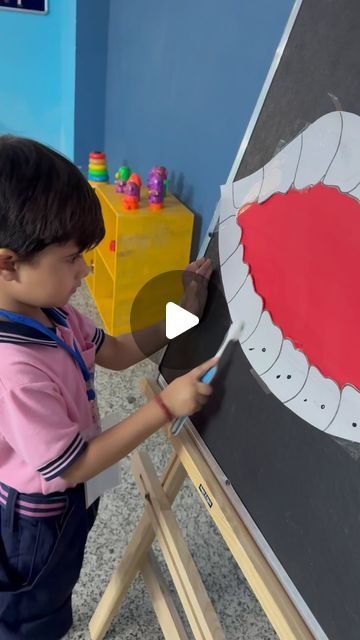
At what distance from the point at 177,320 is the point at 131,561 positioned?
48cm

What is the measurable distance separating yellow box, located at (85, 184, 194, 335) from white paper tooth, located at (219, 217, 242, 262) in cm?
101

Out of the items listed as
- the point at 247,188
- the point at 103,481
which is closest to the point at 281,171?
the point at 247,188

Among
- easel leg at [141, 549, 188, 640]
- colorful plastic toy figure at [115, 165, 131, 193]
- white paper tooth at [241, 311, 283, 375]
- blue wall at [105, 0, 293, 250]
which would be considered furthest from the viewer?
colorful plastic toy figure at [115, 165, 131, 193]

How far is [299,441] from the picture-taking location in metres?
0.57

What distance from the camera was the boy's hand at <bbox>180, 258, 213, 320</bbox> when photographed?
2.65 feet

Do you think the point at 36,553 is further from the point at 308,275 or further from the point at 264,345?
the point at 308,275

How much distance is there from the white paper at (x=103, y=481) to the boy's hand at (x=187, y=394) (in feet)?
0.49

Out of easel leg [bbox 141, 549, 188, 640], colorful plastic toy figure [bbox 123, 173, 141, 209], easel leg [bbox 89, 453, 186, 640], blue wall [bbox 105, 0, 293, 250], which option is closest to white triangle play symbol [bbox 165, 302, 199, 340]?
easel leg [bbox 89, 453, 186, 640]

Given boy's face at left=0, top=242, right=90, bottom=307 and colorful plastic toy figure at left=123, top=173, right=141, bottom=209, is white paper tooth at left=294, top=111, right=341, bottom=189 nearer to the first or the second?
boy's face at left=0, top=242, right=90, bottom=307

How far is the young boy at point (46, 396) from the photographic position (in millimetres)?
568

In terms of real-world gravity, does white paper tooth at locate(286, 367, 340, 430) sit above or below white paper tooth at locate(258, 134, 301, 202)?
below

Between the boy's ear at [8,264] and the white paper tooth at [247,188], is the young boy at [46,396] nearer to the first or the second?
the boy's ear at [8,264]

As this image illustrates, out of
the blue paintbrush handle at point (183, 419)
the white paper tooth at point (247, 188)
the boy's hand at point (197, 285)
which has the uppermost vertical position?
the white paper tooth at point (247, 188)

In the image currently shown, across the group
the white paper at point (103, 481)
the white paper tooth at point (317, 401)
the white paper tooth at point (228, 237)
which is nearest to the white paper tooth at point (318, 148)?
the white paper tooth at point (228, 237)
